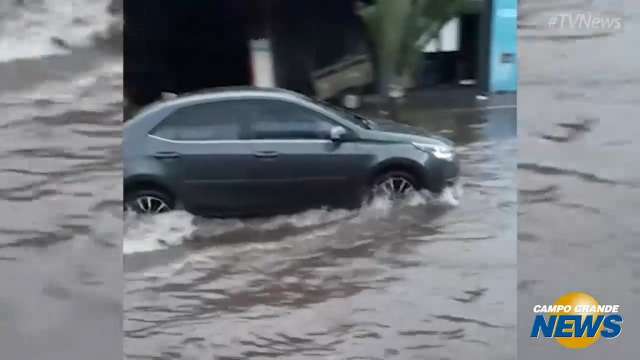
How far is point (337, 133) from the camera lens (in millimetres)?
4559

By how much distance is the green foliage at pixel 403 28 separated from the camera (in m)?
4.53

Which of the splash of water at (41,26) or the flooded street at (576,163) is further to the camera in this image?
the flooded street at (576,163)

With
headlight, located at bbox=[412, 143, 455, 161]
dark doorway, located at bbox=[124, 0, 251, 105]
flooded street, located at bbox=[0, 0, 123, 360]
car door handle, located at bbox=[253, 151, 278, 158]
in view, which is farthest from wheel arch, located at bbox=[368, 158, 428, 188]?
flooded street, located at bbox=[0, 0, 123, 360]

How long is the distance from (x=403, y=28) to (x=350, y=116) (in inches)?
23.1

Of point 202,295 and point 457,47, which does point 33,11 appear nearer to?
point 202,295

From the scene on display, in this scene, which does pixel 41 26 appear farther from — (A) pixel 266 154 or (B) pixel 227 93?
(A) pixel 266 154

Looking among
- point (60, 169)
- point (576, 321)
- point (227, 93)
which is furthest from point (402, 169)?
point (60, 169)

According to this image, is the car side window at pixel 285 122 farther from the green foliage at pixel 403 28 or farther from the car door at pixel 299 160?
the green foliage at pixel 403 28

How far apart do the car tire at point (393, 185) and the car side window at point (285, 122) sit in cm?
41

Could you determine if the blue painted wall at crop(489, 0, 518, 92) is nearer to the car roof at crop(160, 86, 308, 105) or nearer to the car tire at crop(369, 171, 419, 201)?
the car tire at crop(369, 171, 419, 201)

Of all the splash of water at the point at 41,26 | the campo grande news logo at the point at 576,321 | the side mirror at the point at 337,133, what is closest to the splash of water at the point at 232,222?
the side mirror at the point at 337,133

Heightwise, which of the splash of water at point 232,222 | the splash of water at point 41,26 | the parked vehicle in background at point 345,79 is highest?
the splash of water at point 41,26

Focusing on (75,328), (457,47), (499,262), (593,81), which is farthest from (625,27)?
(75,328)

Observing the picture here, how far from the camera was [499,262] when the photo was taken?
4621 millimetres
